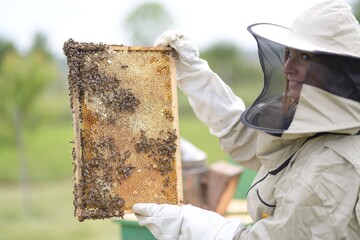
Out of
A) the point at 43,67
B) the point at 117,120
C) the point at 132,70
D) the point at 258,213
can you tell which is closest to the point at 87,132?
the point at 117,120

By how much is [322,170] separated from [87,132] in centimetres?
123

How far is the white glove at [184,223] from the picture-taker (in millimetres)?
2971

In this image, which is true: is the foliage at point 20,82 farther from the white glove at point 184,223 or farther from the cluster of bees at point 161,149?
the white glove at point 184,223

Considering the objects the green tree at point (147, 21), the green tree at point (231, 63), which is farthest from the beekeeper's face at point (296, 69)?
the green tree at point (231, 63)

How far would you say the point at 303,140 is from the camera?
3.01 meters

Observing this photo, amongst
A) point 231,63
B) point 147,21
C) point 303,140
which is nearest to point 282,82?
point 303,140

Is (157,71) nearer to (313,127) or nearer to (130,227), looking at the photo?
(313,127)

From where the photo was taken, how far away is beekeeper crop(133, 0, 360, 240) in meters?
2.73

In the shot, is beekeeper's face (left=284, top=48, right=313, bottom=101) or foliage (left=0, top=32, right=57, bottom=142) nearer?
beekeeper's face (left=284, top=48, right=313, bottom=101)

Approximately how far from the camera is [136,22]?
30844 millimetres

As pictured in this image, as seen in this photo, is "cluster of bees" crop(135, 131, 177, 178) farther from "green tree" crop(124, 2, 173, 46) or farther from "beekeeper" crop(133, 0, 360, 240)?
"green tree" crop(124, 2, 173, 46)

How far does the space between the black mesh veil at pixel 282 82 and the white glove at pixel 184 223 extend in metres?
0.52

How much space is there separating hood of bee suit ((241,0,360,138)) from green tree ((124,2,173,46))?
27448 mm

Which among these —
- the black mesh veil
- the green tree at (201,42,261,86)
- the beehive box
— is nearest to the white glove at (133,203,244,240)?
the beehive box
